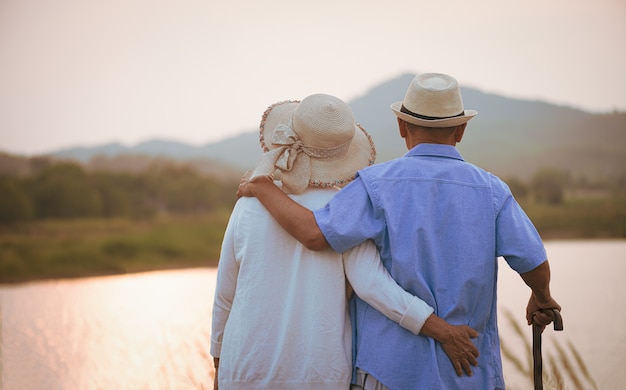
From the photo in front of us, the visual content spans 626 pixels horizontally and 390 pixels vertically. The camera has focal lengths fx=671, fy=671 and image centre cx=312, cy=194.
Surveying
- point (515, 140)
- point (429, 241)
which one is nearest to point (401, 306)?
point (429, 241)

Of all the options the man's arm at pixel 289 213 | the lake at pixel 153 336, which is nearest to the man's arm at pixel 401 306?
the man's arm at pixel 289 213

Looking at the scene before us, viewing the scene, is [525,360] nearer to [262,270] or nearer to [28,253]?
[262,270]

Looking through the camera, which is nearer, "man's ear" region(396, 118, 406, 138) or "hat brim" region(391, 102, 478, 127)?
"hat brim" region(391, 102, 478, 127)

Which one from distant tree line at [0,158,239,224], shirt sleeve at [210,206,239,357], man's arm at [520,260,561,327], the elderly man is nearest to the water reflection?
shirt sleeve at [210,206,239,357]

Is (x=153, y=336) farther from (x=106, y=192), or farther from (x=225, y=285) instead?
(x=106, y=192)

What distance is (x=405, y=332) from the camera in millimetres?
2094

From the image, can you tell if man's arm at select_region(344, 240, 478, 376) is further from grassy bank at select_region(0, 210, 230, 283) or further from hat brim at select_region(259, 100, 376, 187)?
grassy bank at select_region(0, 210, 230, 283)

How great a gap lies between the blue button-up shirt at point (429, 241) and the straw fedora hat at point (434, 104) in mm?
146

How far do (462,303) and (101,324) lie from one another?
668 cm

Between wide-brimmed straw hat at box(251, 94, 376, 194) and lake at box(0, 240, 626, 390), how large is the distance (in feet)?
3.25

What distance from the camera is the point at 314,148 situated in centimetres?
222

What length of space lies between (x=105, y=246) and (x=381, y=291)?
64.4ft

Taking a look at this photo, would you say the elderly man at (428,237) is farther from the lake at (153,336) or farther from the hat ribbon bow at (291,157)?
the lake at (153,336)

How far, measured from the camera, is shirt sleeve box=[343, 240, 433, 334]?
6.70 ft
